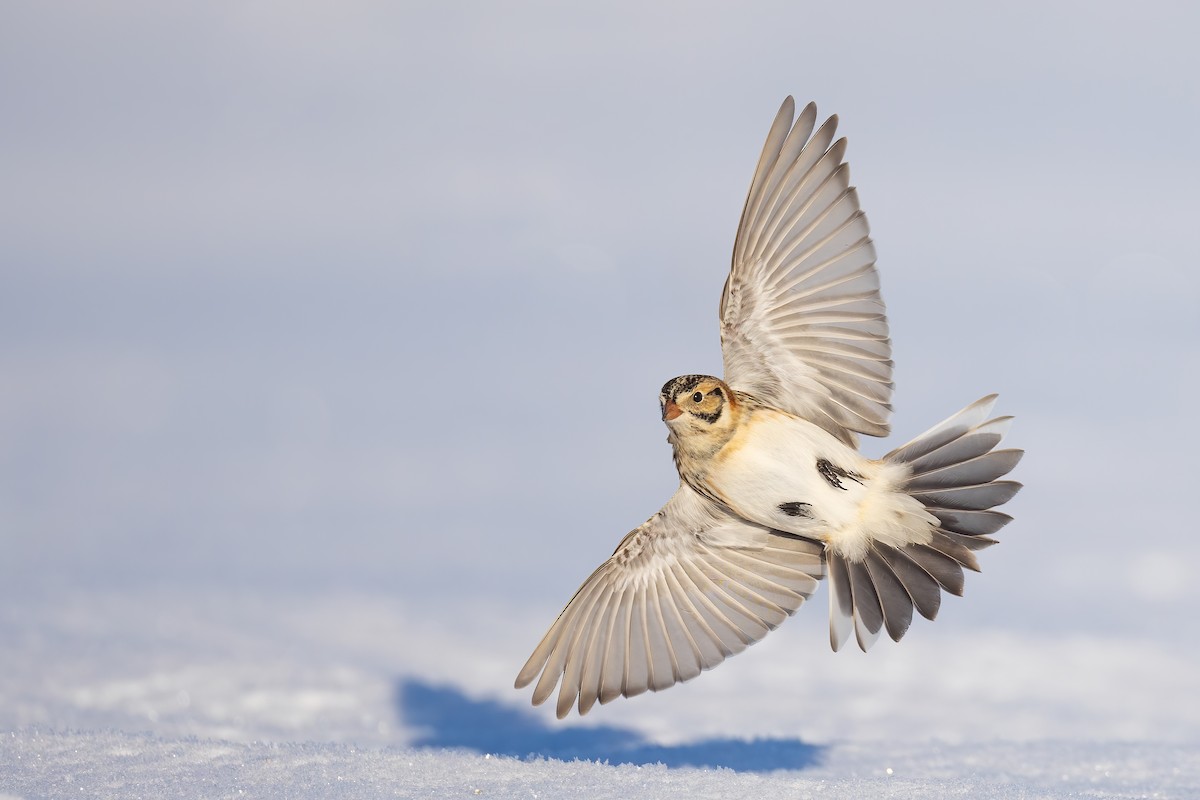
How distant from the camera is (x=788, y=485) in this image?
4449mm

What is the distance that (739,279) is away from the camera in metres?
4.77

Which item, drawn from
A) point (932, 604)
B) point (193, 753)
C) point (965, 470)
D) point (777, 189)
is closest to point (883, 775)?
point (932, 604)

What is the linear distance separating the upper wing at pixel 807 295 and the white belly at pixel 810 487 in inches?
7.9

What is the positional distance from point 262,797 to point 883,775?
2.40m

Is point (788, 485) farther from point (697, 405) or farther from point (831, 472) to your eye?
point (697, 405)

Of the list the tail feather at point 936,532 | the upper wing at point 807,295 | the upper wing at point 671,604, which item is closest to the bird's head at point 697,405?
the upper wing at point 807,295

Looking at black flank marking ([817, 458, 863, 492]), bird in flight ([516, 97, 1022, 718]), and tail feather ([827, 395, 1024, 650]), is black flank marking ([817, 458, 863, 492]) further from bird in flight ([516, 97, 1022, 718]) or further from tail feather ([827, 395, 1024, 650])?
tail feather ([827, 395, 1024, 650])

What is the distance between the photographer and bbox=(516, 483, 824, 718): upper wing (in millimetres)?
4922

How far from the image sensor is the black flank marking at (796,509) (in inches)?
178

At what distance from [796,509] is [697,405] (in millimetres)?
498

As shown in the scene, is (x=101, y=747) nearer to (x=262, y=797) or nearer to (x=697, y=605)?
(x=262, y=797)

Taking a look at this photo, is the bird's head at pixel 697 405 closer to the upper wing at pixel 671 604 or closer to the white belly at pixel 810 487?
the white belly at pixel 810 487

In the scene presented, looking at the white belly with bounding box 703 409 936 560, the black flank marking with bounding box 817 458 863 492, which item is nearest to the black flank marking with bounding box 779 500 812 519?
the white belly with bounding box 703 409 936 560

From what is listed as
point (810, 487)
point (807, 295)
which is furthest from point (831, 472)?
point (807, 295)
